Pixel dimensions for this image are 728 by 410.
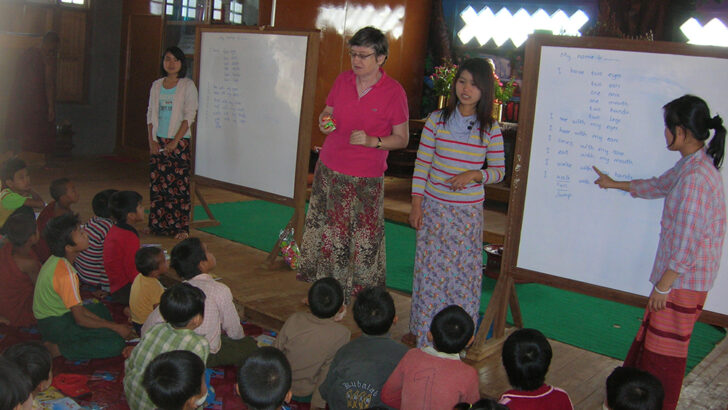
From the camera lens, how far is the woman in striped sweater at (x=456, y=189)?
9.55 ft

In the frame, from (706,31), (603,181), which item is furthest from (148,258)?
(706,31)

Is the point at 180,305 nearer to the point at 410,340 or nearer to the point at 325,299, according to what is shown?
the point at 325,299

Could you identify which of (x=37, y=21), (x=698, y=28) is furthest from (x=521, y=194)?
(x=37, y=21)

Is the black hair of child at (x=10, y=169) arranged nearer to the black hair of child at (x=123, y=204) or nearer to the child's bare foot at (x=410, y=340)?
the black hair of child at (x=123, y=204)

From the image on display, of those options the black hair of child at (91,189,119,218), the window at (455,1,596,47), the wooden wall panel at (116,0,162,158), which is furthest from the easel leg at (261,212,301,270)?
the window at (455,1,596,47)

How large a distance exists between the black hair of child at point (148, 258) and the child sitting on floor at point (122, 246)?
18.0 inches

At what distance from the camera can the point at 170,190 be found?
15.8 ft

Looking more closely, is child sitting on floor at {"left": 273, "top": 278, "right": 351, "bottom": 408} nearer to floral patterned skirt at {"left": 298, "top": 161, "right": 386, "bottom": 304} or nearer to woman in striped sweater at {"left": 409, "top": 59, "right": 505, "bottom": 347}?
woman in striped sweater at {"left": 409, "top": 59, "right": 505, "bottom": 347}

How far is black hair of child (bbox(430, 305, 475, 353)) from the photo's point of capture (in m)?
2.16

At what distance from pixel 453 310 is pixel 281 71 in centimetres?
253

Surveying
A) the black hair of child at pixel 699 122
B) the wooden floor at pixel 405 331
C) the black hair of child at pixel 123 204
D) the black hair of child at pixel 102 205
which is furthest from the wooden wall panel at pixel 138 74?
the black hair of child at pixel 699 122

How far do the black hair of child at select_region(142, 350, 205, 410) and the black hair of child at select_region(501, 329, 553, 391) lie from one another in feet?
3.10

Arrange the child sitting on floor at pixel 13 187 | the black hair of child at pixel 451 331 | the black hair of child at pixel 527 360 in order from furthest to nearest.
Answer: the child sitting on floor at pixel 13 187 < the black hair of child at pixel 451 331 < the black hair of child at pixel 527 360

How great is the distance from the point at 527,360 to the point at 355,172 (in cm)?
169
